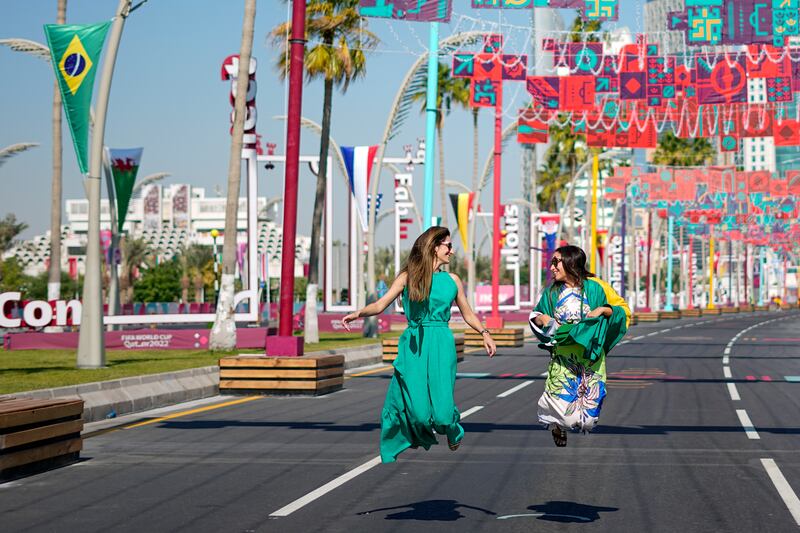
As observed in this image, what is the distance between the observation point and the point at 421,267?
9.23 meters

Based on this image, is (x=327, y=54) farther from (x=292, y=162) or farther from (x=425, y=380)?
(x=425, y=380)

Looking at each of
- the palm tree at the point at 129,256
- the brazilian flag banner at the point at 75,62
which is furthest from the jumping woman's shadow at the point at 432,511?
the palm tree at the point at 129,256

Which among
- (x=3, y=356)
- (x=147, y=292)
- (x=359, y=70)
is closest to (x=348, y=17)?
(x=359, y=70)

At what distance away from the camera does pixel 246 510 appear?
388 inches

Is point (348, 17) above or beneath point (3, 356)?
above

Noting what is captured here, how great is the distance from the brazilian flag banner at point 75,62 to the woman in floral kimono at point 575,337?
50.1 feet

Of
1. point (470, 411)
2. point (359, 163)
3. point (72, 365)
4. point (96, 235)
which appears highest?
point (359, 163)

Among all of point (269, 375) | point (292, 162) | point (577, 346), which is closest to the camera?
point (577, 346)

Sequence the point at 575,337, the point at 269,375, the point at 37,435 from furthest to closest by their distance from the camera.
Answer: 1. the point at 269,375
2. the point at 37,435
3. the point at 575,337

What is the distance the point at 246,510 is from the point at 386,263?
168 m

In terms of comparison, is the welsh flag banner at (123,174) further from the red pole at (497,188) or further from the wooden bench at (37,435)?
the wooden bench at (37,435)

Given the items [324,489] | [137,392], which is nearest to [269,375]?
[137,392]

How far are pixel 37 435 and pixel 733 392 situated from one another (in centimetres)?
1412

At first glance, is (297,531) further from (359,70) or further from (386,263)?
(386,263)
